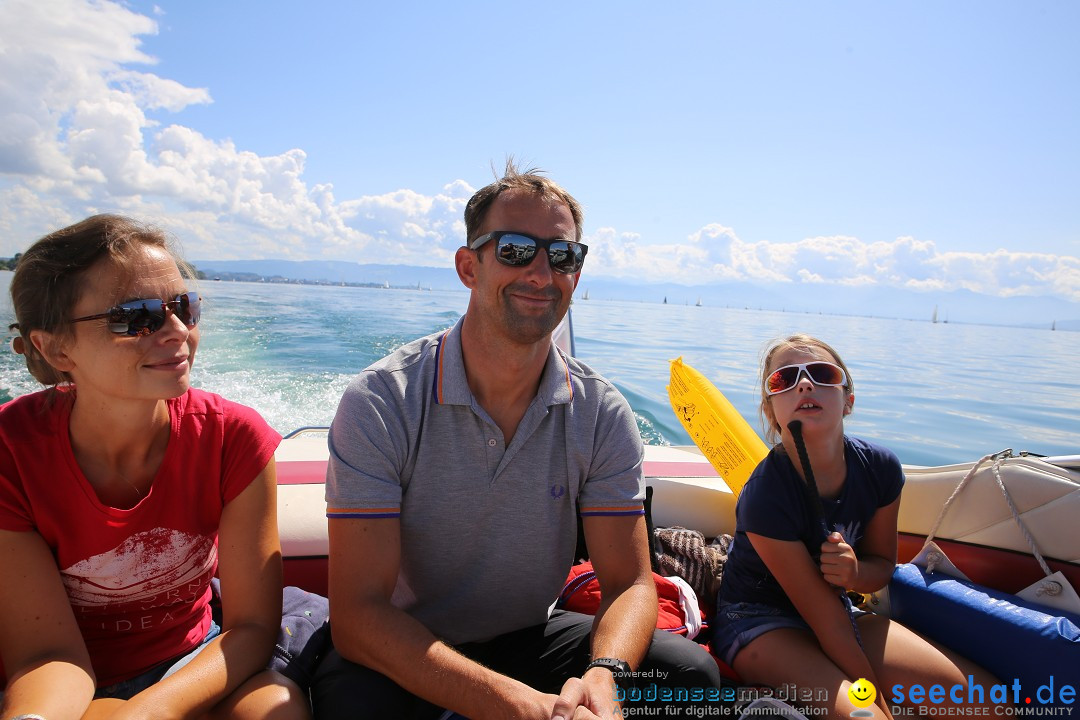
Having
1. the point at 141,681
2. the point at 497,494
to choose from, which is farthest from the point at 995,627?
the point at 141,681

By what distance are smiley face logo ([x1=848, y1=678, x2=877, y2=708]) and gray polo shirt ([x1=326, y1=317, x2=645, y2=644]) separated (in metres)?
0.69

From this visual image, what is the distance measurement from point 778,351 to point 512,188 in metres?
1.04

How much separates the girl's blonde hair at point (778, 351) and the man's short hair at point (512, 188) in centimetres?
81

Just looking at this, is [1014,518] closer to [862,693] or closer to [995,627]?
[995,627]

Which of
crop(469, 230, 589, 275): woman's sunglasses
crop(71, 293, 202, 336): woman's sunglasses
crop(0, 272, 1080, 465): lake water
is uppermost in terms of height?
crop(469, 230, 589, 275): woman's sunglasses

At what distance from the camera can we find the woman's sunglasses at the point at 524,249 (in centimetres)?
160

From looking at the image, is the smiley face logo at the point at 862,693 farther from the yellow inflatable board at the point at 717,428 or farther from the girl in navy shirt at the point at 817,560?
the yellow inflatable board at the point at 717,428

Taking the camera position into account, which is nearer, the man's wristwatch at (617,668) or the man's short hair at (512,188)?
the man's wristwatch at (617,668)

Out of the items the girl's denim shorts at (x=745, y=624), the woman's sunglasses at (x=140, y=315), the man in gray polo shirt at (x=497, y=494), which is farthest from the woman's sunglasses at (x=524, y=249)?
the girl's denim shorts at (x=745, y=624)

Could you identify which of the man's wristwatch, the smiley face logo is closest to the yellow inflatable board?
the smiley face logo

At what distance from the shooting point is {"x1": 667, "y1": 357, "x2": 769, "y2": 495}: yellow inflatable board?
2803mm

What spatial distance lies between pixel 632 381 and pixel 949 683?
7.49 m

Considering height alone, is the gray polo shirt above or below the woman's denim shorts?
above

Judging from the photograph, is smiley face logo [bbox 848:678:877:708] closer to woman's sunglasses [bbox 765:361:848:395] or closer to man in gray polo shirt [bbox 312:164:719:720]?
man in gray polo shirt [bbox 312:164:719:720]
